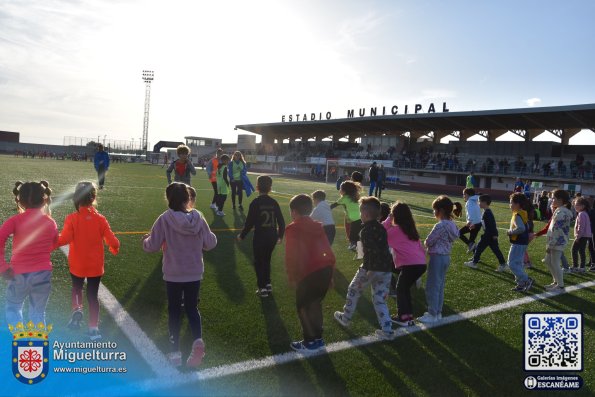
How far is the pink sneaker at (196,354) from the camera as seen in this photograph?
384 centimetres

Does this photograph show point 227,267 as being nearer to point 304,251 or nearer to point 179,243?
point 304,251

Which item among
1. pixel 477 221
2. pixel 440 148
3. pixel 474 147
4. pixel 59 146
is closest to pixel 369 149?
pixel 440 148

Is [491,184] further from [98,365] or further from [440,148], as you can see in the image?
[98,365]

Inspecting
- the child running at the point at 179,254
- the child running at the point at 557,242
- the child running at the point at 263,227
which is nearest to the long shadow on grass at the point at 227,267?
the child running at the point at 263,227

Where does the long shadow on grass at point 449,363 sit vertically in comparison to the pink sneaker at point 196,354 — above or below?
below

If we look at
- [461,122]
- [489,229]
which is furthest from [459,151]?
[489,229]

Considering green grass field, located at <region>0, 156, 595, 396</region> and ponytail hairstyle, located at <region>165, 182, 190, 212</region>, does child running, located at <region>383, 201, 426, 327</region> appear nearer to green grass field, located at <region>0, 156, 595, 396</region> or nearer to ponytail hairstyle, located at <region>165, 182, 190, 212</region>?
green grass field, located at <region>0, 156, 595, 396</region>

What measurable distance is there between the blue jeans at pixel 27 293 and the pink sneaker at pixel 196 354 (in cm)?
148

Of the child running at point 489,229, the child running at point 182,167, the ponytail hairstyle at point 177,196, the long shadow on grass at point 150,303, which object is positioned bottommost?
the long shadow on grass at point 150,303

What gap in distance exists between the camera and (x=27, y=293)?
154 inches

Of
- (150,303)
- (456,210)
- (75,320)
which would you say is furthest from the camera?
(456,210)

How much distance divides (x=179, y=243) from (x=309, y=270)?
1319 millimetres

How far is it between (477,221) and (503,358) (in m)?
5.31

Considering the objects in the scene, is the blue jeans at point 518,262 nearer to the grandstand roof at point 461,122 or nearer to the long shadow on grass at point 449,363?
the long shadow on grass at point 449,363
